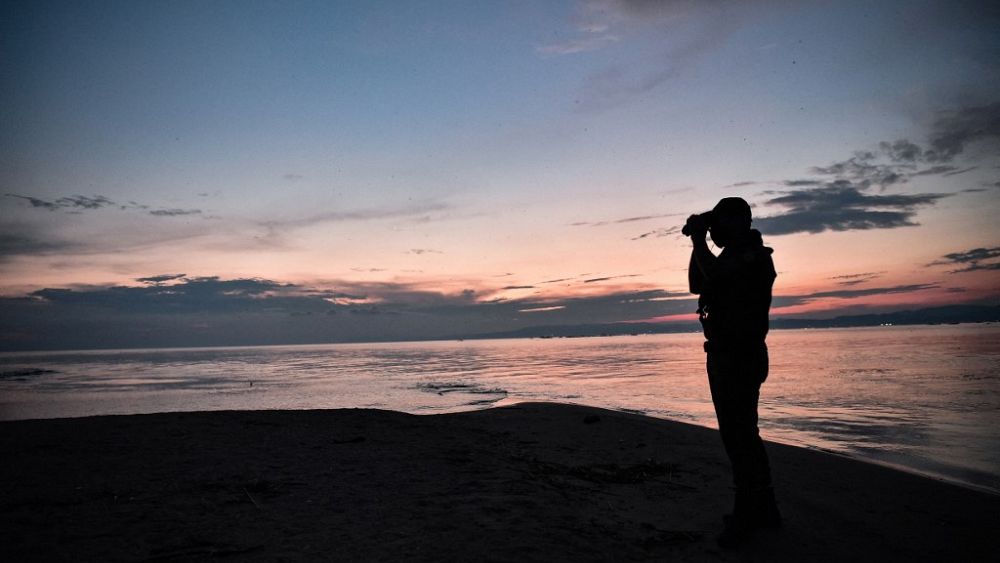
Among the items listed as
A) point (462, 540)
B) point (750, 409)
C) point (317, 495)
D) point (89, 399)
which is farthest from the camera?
point (89, 399)

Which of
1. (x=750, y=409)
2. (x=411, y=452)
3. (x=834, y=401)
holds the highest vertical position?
(x=750, y=409)

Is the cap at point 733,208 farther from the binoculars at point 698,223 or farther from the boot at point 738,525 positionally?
the boot at point 738,525

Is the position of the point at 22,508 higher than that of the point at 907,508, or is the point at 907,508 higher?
the point at 22,508

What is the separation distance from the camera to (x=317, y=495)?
18.3 feet

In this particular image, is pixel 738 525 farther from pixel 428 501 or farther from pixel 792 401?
pixel 792 401

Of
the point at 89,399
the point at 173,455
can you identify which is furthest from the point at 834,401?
the point at 89,399

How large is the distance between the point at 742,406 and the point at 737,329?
2.31 ft

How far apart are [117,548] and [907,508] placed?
833 centimetres

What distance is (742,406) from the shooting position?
4605 millimetres

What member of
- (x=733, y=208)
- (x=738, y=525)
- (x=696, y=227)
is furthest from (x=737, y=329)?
(x=738, y=525)

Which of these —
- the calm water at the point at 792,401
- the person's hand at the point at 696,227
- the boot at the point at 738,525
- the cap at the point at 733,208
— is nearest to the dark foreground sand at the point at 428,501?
the boot at the point at 738,525

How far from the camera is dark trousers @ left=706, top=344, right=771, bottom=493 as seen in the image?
4574mm

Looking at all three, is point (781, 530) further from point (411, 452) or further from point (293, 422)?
point (293, 422)

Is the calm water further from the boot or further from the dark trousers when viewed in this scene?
the dark trousers
